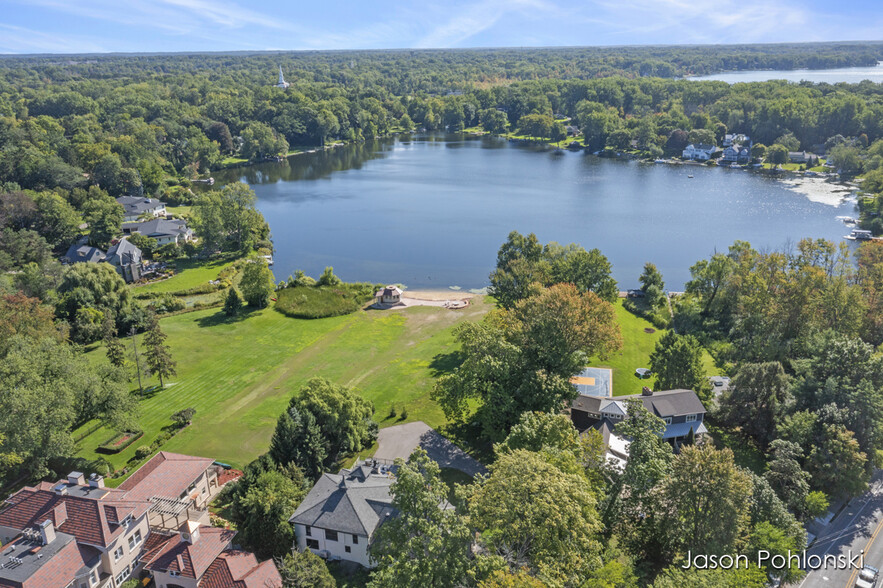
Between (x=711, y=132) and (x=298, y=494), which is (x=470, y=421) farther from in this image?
(x=711, y=132)

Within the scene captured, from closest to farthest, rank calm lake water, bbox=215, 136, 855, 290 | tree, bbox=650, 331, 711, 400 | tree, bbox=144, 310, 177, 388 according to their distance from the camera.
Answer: tree, bbox=650, 331, 711, 400
tree, bbox=144, 310, 177, 388
calm lake water, bbox=215, 136, 855, 290

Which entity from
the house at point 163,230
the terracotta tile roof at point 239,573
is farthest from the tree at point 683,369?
the house at point 163,230

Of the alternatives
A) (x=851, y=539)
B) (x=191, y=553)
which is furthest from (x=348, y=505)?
(x=851, y=539)

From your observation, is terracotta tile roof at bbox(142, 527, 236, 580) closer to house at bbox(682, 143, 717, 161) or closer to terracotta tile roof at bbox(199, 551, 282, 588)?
terracotta tile roof at bbox(199, 551, 282, 588)

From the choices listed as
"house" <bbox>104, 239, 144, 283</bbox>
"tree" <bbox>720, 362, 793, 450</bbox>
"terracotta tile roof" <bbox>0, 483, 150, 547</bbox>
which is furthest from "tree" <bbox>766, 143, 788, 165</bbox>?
"terracotta tile roof" <bbox>0, 483, 150, 547</bbox>

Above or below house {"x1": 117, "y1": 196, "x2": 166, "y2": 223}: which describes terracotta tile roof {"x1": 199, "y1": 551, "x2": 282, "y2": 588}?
below

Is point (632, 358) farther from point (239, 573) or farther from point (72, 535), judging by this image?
point (72, 535)

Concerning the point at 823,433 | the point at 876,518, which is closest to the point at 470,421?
the point at 823,433
